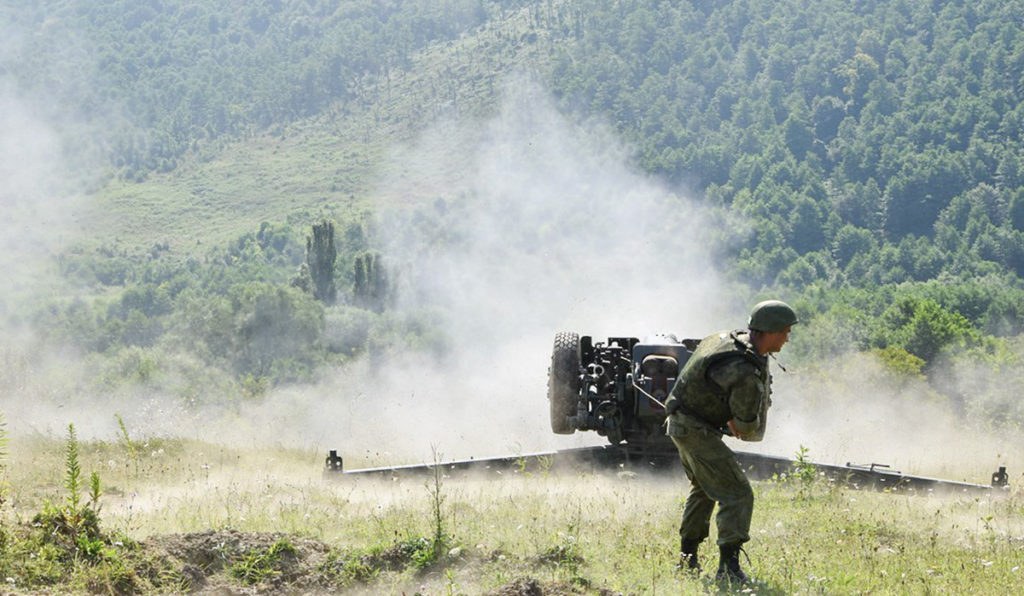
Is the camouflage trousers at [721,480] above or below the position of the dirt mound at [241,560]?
above

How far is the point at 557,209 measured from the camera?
105250mm

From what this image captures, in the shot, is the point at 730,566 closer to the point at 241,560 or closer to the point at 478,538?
the point at 478,538

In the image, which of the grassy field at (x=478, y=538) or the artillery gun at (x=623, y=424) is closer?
the grassy field at (x=478, y=538)

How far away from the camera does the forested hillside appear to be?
177 ft

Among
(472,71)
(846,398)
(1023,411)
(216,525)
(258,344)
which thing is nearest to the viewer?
(216,525)

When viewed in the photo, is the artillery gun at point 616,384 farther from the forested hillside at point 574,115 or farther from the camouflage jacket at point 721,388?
the forested hillside at point 574,115

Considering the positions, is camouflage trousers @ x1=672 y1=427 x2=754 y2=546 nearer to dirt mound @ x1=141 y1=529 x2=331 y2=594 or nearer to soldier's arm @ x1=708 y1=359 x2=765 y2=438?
soldier's arm @ x1=708 y1=359 x2=765 y2=438

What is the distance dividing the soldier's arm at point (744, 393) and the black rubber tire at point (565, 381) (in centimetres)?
593

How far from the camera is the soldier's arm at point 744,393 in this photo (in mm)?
8062

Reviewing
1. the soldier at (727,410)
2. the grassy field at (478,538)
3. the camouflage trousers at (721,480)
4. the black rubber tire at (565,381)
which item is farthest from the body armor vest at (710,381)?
the black rubber tire at (565,381)

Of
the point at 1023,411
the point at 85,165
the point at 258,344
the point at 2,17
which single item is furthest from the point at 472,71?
the point at 1023,411

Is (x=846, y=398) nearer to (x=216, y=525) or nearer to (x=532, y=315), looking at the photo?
(x=216, y=525)

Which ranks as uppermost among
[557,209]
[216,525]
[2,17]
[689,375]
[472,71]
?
[2,17]

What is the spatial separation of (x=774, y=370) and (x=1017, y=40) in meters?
104
